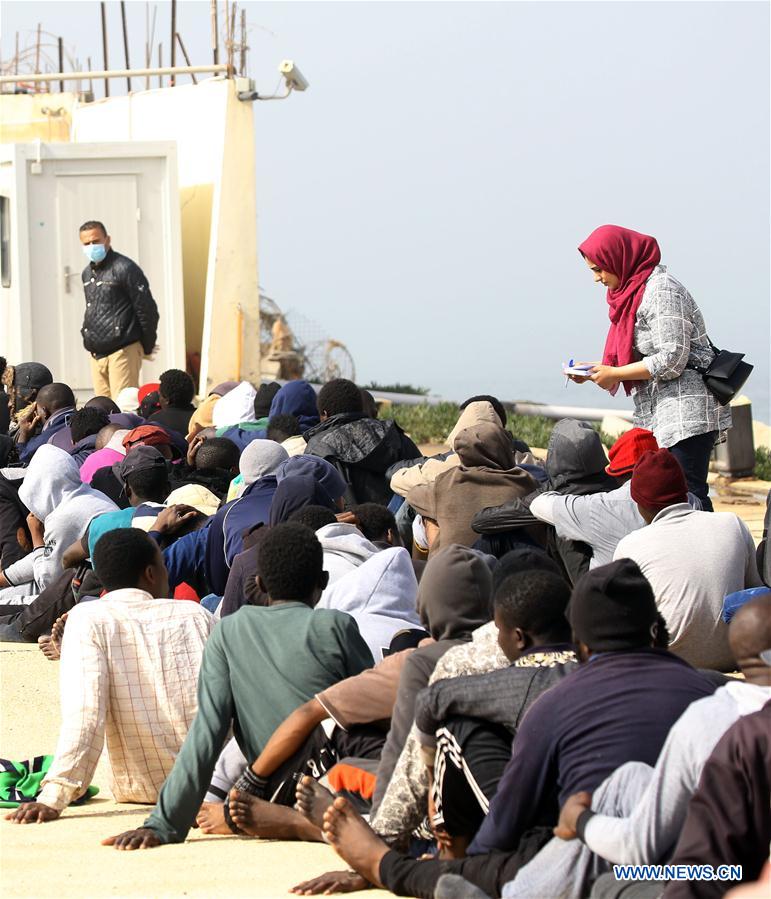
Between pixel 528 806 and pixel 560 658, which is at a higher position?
pixel 560 658

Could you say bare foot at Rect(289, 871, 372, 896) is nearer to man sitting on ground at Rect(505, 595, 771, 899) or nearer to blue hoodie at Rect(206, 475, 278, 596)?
man sitting on ground at Rect(505, 595, 771, 899)

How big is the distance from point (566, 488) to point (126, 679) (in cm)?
249

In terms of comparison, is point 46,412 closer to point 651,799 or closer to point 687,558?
point 687,558

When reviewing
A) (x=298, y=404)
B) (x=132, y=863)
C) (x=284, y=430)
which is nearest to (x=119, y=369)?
(x=298, y=404)

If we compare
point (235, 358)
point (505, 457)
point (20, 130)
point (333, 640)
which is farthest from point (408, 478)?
point (20, 130)

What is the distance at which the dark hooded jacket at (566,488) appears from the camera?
6.79m

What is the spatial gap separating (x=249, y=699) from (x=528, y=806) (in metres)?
1.42

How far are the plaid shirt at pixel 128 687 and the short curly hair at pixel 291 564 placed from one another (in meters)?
0.53

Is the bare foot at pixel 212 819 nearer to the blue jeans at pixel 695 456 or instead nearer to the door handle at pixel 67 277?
the blue jeans at pixel 695 456

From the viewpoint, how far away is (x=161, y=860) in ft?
15.6

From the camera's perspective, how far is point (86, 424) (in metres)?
9.52

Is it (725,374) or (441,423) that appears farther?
(441,423)

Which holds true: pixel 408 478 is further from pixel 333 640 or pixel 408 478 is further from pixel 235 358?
pixel 235 358

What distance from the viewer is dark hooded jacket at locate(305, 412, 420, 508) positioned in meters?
8.35
